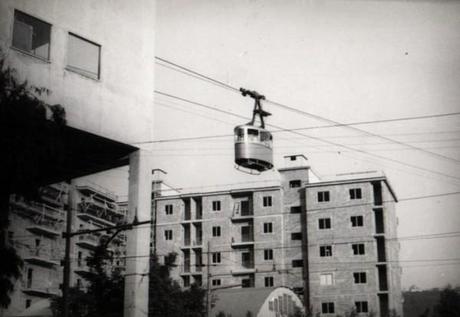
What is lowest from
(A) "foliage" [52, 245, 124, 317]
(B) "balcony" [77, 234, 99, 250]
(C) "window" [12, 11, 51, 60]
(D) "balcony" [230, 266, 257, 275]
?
(A) "foliage" [52, 245, 124, 317]

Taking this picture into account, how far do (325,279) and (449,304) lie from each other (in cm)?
1221

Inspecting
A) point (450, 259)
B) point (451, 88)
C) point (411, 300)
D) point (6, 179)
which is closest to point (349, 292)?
point (450, 259)

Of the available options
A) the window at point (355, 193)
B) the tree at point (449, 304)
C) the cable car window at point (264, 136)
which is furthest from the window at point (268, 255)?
the cable car window at point (264, 136)

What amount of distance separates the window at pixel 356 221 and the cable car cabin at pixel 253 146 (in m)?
40.8

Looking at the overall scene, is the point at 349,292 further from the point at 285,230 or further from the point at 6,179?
the point at 6,179

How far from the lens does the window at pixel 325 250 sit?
61.6m

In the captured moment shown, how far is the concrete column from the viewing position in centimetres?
2181

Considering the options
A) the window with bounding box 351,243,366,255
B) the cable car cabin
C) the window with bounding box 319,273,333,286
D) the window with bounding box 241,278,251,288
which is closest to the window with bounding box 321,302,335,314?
the window with bounding box 319,273,333,286

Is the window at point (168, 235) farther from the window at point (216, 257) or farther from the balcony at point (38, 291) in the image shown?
the balcony at point (38, 291)

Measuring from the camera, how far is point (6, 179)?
41.1 feet

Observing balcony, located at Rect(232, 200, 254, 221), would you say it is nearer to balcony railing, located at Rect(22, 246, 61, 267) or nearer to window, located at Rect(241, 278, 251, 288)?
window, located at Rect(241, 278, 251, 288)

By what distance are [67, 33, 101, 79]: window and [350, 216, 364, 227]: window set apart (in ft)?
144

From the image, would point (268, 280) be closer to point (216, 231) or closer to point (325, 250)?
point (325, 250)

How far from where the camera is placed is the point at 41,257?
2418 inches
